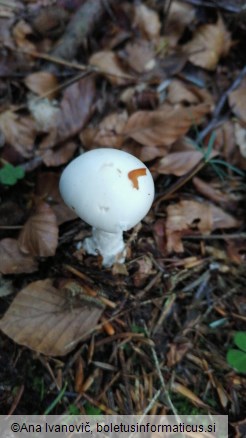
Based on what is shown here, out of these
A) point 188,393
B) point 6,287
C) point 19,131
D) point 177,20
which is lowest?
point 188,393

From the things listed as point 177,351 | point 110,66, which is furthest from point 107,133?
point 177,351

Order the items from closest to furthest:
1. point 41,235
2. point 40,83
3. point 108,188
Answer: point 108,188, point 41,235, point 40,83

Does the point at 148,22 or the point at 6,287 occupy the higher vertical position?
the point at 148,22

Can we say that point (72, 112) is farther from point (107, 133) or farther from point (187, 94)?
point (187, 94)

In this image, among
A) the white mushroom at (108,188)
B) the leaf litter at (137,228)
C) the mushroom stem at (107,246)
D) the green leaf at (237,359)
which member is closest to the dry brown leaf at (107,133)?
the leaf litter at (137,228)

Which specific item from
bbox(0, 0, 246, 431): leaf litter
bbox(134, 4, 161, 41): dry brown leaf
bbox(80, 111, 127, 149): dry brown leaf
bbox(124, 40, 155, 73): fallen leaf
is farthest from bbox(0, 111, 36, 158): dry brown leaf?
bbox(134, 4, 161, 41): dry brown leaf

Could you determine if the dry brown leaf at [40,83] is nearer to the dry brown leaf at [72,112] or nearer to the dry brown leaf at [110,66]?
the dry brown leaf at [72,112]
